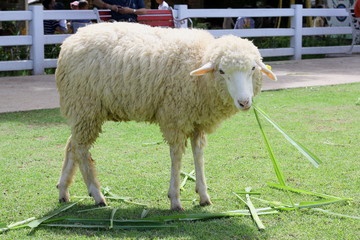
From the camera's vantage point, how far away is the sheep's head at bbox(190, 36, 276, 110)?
4488 millimetres

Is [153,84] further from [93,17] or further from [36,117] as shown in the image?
[93,17]

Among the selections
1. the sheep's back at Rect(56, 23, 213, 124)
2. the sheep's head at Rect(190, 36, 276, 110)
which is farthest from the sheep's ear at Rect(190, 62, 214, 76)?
the sheep's back at Rect(56, 23, 213, 124)

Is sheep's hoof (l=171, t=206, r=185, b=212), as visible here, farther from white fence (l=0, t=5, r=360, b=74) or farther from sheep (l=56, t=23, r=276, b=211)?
white fence (l=0, t=5, r=360, b=74)

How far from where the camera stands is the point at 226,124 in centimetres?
824

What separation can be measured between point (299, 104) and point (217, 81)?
529cm

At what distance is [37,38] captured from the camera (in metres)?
12.7

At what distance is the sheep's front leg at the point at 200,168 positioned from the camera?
502cm

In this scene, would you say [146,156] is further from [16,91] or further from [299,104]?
[16,91]

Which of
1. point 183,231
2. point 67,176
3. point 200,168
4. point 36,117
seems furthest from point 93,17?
point 183,231

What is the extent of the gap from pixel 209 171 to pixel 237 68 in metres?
Answer: 1.74

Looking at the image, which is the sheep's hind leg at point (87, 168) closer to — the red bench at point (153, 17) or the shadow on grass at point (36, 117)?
the shadow on grass at point (36, 117)

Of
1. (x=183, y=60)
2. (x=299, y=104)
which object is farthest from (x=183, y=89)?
(x=299, y=104)

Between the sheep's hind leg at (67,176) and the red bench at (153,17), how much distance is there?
6.51m

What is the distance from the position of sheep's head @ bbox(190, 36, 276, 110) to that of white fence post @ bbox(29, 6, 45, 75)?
28.3 ft
